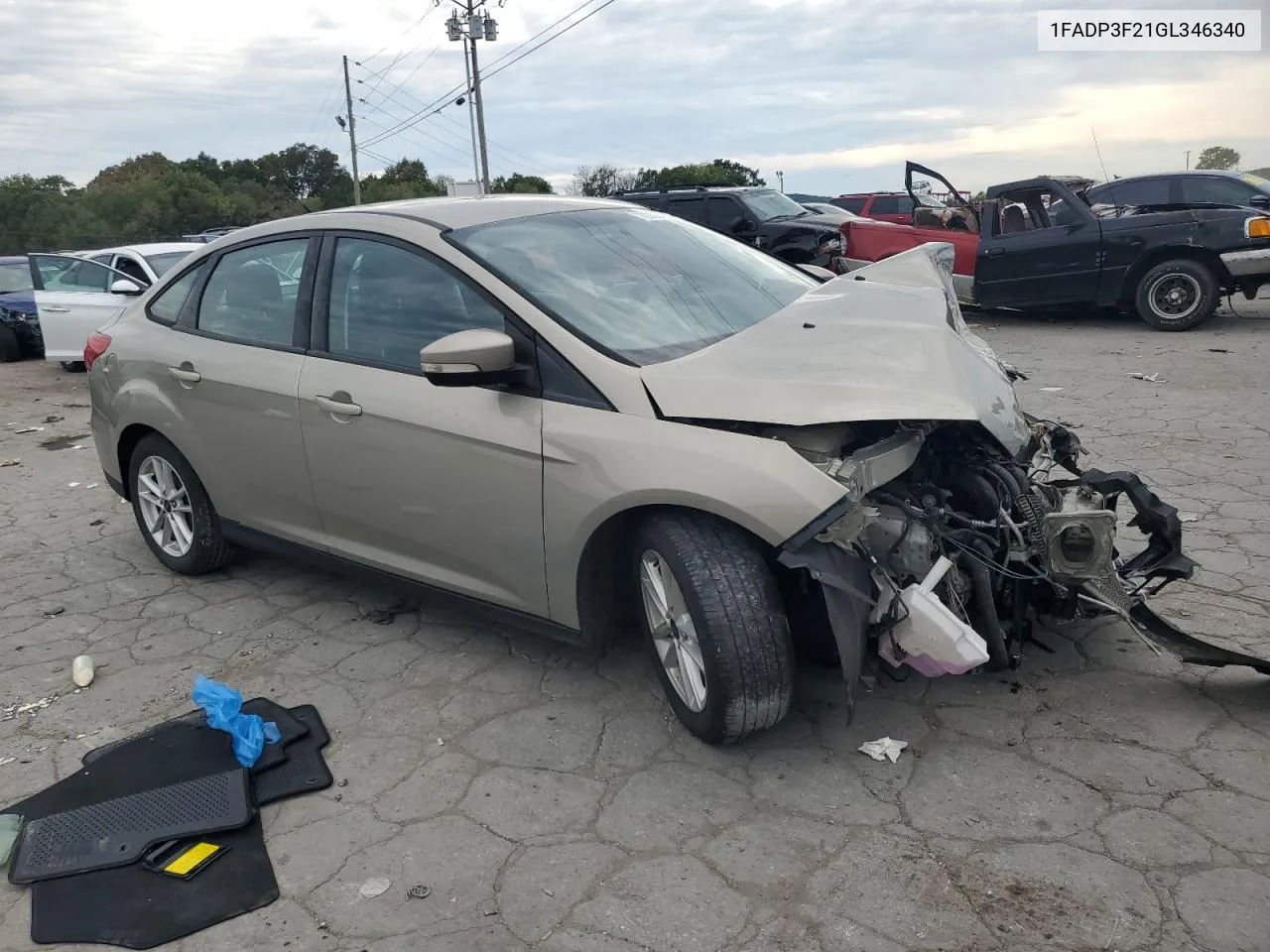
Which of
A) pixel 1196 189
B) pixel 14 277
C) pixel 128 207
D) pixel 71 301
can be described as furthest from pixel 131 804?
pixel 128 207

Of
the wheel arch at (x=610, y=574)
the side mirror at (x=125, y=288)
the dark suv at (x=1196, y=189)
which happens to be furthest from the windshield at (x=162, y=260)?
the dark suv at (x=1196, y=189)

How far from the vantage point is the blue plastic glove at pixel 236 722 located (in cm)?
324

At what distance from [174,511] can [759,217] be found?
11.4 m

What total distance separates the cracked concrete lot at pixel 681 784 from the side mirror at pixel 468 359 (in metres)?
1.17

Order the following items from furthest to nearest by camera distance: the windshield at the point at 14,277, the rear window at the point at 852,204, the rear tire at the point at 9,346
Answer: the rear window at the point at 852,204, the windshield at the point at 14,277, the rear tire at the point at 9,346

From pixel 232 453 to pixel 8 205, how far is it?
36.1 m

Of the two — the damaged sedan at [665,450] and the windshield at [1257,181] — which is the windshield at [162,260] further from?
the windshield at [1257,181]

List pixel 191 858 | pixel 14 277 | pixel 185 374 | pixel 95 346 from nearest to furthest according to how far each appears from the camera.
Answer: pixel 191 858 → pixel 185 374 → pixel 95 346 → pixel 14 277

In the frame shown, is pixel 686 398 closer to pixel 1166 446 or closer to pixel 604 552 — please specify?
pixel 604 552

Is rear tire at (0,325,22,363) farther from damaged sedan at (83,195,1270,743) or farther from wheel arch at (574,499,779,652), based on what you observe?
wheel arch at (574,499,779,652)

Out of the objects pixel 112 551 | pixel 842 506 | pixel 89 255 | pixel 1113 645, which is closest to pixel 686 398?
pixel 842 506

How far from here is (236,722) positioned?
11.0 feet

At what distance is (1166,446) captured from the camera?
6258 mm

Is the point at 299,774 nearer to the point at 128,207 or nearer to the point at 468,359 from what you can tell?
the point at 468,359
